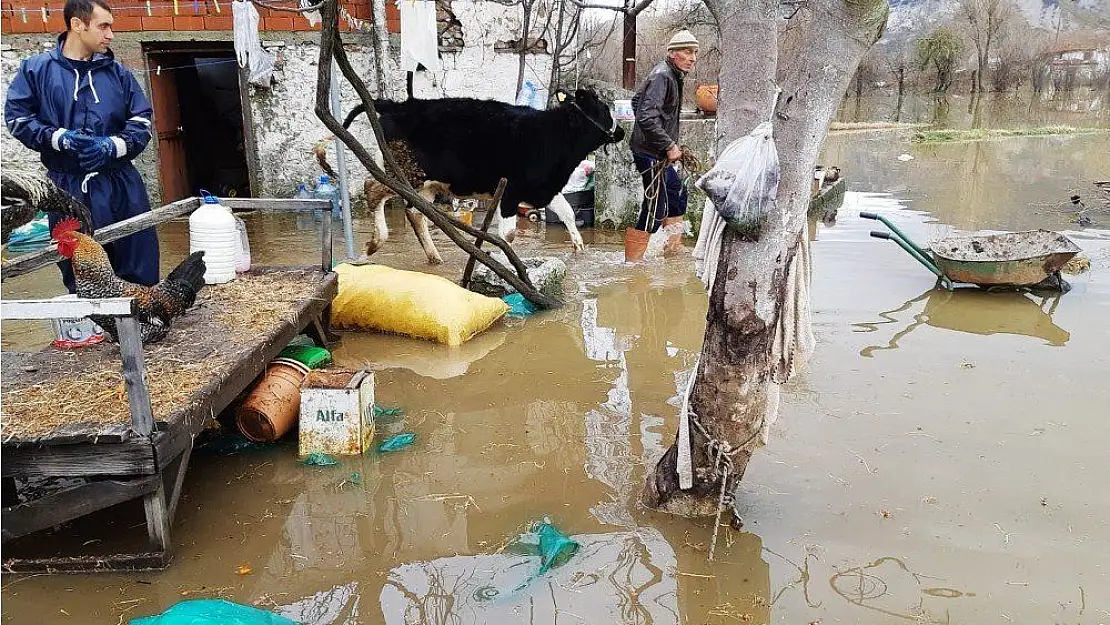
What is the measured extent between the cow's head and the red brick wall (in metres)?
4.26

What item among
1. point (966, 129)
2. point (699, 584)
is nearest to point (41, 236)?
point (699, 584)

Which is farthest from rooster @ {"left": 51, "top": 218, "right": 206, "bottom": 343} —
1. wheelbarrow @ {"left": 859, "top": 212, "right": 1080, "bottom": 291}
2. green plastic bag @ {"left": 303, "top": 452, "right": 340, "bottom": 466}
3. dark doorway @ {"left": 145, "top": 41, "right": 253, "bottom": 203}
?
dark doorway @ {"left": 145, "top": 41, "right": 253, "bottom": 203}

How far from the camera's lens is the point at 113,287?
3.21 meters

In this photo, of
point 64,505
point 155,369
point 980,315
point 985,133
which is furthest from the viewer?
point 985,133

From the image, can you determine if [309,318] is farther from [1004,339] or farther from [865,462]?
[1004,339]

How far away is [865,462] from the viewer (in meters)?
3.53

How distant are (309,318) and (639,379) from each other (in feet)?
6.70

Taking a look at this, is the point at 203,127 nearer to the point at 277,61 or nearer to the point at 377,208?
the point at 277,61

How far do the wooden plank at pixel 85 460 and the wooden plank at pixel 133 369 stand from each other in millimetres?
103

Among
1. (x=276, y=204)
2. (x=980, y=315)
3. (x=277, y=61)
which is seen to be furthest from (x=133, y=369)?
(x=277, y=61)

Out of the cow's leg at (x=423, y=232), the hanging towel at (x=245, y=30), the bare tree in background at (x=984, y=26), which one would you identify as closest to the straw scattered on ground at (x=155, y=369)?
the cow's leg at (x=423, y=232)

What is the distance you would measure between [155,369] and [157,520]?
75 cm

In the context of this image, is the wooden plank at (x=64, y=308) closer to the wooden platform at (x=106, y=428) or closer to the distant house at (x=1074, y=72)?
the wooden platform at (x=106, y=428)

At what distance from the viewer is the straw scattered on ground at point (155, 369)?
271cm
